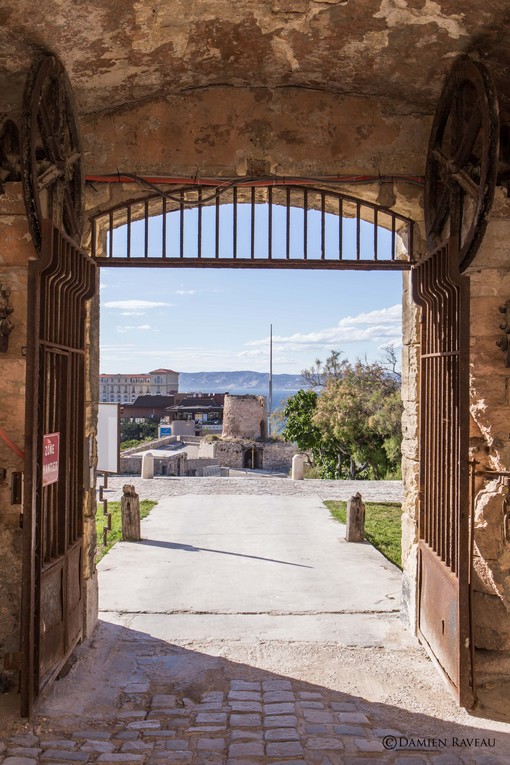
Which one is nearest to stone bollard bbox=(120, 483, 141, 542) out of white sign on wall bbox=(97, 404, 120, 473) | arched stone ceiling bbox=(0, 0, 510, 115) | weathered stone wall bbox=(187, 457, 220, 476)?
white sign on wall bbox=(97, 404, 120, 473)

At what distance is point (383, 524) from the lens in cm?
1040

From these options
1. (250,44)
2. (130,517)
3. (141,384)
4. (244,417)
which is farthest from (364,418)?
(141,384)

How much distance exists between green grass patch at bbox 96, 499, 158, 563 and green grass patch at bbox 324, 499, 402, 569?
10.9 feet

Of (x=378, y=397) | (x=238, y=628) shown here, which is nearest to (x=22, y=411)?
(x=238, y=628)

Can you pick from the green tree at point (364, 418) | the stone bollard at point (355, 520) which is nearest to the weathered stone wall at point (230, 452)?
the green tree at point (364, 418)

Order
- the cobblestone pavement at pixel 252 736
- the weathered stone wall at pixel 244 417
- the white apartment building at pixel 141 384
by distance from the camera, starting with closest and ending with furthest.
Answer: the cobblestone pavement at pixel 252 736, the weathered stone wall at pixel 244 417, the white apartment building at pixel 141 384

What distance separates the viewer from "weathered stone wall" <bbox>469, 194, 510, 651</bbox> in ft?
14.4

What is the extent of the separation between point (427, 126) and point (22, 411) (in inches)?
146

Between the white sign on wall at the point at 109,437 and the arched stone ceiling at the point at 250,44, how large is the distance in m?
3.22

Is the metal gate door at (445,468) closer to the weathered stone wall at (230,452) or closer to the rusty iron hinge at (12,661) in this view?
the rusty iron hinge at (12,661)

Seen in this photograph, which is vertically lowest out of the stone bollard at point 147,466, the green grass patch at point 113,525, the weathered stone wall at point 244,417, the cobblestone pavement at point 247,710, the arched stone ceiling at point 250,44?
the green grass patch at point 113,525

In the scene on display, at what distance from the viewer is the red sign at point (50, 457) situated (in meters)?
4.12

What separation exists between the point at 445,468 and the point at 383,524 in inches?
242

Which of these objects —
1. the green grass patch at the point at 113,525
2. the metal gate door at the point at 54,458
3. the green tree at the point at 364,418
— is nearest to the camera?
the metal gate door at the point at 54,458
